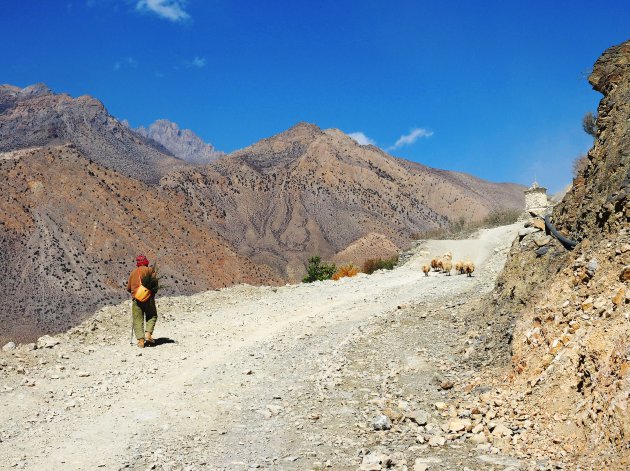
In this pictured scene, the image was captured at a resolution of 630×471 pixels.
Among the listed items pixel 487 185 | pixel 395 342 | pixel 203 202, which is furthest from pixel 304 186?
pixel 395 342

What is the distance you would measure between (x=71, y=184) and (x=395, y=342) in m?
59.0

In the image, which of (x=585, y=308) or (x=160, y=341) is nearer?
(x=585, y=308)

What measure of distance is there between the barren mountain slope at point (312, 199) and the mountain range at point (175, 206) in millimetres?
308

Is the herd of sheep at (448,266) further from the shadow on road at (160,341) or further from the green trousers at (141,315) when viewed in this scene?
the green trousers at (141,315)

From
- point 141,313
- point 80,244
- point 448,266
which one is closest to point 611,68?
point 141,313

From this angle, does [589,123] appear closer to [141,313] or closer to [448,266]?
[448,266]

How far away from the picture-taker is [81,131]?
115 meters

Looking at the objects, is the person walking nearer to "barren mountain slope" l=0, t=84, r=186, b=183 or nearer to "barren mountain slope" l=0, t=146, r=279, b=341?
"barren mountain slope" l=0, t=146, r=279, b=341

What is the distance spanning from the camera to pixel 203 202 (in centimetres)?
9781

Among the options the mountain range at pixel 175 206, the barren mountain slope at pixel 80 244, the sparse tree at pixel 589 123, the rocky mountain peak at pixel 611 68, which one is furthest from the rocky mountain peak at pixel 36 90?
the rocky mountain peak at pixel 611 68

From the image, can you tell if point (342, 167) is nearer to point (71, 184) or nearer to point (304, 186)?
point (304, 186)

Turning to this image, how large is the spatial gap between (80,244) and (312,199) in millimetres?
55805

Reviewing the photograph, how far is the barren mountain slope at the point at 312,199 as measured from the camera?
93.6 meters

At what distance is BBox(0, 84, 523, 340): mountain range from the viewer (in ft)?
165
